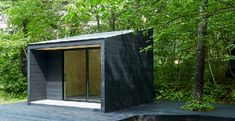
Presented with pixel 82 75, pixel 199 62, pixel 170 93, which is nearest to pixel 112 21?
pixel 170 93

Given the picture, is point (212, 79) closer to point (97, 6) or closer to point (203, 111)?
point (203, 111)

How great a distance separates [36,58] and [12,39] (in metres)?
3.35

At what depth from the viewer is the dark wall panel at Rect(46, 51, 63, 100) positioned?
10.8 m

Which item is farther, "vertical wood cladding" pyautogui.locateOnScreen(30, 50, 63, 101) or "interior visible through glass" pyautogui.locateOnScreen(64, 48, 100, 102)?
"vertical wood cladding" pyautogui.locateOnScreen(30, 50, 63, 101)

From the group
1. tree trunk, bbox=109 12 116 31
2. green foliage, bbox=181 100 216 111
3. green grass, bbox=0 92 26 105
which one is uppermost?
tree trunk, bbox=109 12 116 31

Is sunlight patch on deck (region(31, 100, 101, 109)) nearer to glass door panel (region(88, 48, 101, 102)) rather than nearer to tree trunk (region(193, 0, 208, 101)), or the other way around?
glass door panel (region(88, 48, 101, 102))

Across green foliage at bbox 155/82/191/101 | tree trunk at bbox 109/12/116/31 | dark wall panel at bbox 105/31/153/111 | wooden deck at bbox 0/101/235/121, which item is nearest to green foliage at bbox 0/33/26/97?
tree trunk at bbox 109/12/116/31

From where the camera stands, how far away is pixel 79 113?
8453 millimetres

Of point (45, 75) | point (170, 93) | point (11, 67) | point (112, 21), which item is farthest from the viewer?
point (112, 21)

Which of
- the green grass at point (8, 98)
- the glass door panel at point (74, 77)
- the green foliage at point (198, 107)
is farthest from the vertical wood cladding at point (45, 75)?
the green foliage at point (198, 107)

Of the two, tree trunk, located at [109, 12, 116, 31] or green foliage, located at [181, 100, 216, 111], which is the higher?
tree trunk, located at [109, 12, 116, 31]

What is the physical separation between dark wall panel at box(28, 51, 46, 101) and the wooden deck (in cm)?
89

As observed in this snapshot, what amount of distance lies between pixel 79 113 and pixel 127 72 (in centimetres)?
196

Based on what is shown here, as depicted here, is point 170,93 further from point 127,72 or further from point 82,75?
point 82,75
